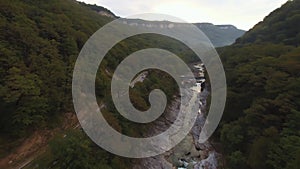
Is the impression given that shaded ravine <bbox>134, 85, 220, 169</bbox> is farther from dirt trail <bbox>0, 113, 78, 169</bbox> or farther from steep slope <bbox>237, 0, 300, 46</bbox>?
steep slope <bbox>237, 0, 300, 46</bbox>

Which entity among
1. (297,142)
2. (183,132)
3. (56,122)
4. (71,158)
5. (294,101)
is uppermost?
(294,101)

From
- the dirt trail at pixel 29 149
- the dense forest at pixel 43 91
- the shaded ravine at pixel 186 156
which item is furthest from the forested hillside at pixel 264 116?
the dirt trail at pixel 29 149

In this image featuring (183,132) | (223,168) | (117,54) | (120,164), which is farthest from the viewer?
(117,54)

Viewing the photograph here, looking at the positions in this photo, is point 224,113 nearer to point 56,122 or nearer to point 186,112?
point 186,112

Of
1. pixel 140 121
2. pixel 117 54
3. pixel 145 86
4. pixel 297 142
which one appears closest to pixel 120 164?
pixel 140 121

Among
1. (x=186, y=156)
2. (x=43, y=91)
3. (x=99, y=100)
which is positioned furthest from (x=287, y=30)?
(x=43, y=91)

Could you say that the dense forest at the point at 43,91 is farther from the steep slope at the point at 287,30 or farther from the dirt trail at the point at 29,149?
the steep slope at the point at 287,30

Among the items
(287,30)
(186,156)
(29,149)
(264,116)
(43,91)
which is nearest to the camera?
(264,116)

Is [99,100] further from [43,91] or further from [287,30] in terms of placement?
[287,30]
